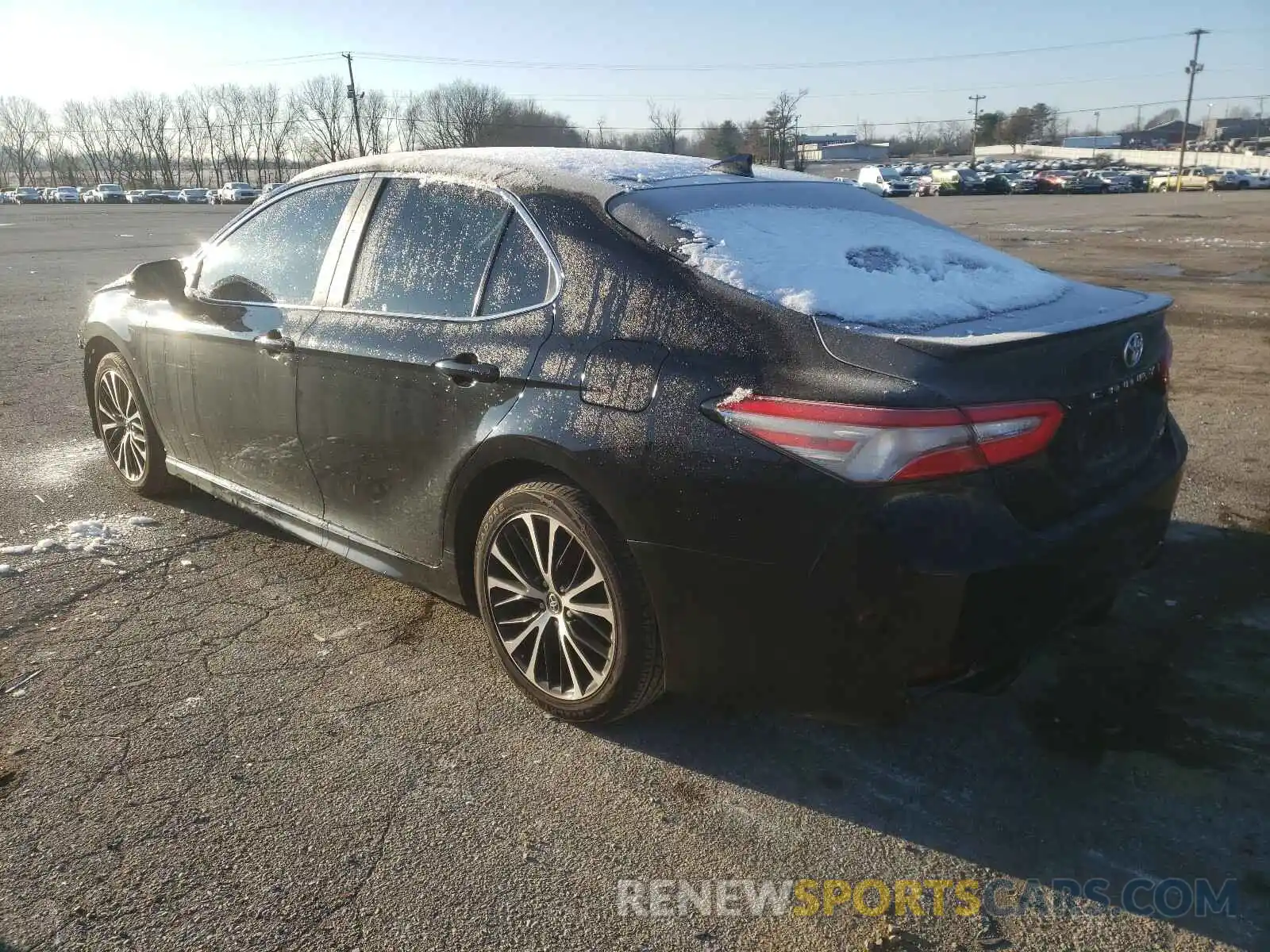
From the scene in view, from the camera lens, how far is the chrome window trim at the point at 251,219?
3689mm

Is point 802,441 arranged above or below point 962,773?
above

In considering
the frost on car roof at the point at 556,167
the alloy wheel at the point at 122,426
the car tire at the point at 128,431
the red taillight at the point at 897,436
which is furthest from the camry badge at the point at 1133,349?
the alloy wheel at the point at 122,426

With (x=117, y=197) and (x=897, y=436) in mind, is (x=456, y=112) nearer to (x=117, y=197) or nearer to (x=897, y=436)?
(x=117, y=197)

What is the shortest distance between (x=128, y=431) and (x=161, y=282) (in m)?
1.08

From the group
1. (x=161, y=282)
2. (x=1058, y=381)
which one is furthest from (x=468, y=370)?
(x=161, y=282)

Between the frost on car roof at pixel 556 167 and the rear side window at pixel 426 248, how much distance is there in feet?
0.25

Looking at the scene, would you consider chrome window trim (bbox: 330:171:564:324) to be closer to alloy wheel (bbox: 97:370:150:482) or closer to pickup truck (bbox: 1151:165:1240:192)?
alloy wheel (bbox: 97:370:150:482)

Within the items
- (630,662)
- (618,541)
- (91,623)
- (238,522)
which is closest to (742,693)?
(630,662)

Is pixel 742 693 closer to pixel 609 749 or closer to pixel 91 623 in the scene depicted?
pixel 609 749

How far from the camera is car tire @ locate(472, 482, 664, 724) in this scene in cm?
271

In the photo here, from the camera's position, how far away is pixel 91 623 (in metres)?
3.72

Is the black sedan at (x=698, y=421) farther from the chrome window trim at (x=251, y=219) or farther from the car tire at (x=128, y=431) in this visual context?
the car tire at (x=128, y=431)

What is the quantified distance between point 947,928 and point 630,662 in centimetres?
103

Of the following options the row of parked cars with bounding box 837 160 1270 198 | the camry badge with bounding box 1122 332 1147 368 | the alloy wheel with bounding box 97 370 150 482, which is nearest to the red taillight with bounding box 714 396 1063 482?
the camry badge with bounding box 1122 332 1147 368
